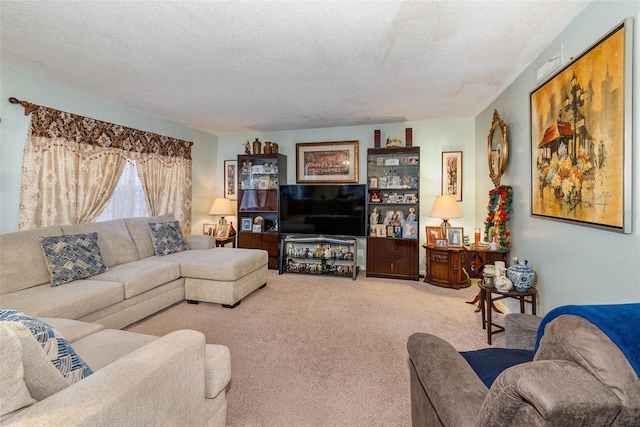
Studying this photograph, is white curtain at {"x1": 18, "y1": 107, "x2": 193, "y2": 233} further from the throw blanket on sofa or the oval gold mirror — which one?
the oval gold mirror

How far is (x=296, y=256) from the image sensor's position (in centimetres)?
506

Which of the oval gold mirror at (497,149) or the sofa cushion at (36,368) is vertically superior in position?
the oval gold mirror at (497,149)

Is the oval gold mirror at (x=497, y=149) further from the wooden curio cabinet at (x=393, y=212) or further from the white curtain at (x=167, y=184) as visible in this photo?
the white curtain at (x=167, y=184)

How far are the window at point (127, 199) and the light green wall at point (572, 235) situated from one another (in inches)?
189

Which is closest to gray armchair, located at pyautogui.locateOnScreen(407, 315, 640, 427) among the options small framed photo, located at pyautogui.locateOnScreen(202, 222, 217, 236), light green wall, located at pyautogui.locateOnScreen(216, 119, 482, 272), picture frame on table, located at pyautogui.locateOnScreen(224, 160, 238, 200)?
light green wall, located at pyautogui.locateOnScreen(216, 119, 482, 272)

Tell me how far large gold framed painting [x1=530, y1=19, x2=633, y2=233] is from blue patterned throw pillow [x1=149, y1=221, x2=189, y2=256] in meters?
4.05

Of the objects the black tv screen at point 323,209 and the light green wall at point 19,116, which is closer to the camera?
the light green wall at point 19,116

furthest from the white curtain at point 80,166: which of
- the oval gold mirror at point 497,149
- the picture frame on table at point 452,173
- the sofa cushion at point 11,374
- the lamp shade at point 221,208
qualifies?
the oval gold mirror at point 497,149

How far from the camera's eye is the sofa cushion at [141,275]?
9.07 ft

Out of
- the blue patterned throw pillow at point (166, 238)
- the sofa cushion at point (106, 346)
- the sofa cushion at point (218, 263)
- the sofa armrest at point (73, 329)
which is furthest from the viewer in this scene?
the blue patterned throw pillow at point (166, 238)

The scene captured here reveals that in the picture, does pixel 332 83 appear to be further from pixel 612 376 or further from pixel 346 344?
pixel 612 376

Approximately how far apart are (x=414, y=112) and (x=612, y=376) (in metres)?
4.02

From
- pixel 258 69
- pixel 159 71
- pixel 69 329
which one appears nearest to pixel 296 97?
pixel 258 69

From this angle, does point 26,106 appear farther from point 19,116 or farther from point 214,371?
point 214,371
